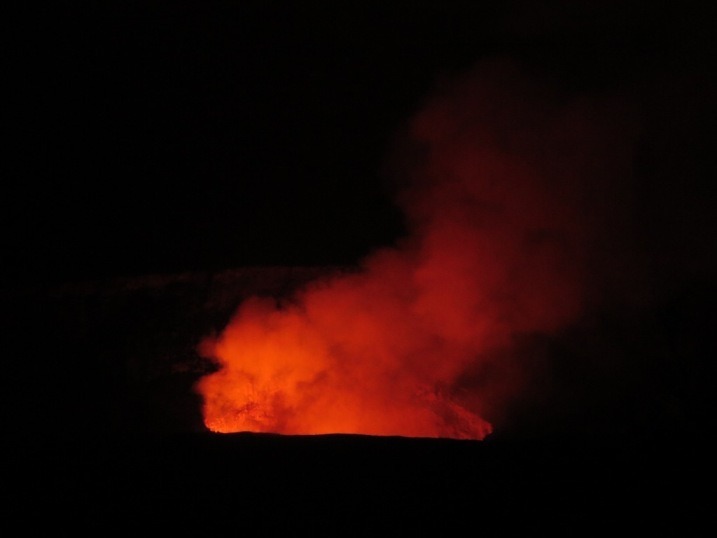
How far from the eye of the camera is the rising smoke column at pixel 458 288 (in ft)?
20.7

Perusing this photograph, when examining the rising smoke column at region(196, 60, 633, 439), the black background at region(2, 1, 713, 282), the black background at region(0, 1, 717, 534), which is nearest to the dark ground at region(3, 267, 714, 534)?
the black background at region(0, 1, 717, 534)

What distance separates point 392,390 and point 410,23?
4233 mm

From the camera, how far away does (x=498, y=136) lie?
6582 millimetres

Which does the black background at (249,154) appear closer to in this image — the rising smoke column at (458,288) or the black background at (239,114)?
the black background at (239,114)

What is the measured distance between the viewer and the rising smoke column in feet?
20.7

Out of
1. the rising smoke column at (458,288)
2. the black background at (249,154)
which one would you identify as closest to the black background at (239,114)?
the black background at (249,154)

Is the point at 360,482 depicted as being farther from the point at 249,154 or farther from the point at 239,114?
the point at 239,114

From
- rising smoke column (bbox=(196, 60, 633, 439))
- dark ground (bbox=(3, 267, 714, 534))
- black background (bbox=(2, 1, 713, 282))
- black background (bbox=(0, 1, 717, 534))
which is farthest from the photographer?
rising smoke column (bbox=(196, 60, 633, 439))

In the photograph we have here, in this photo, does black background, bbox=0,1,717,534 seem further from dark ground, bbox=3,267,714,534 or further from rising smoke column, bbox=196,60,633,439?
dark ground, bbox=3,267,714,534

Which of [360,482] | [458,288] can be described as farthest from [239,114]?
[360,482]

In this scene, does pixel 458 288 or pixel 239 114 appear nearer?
pixel 458 288

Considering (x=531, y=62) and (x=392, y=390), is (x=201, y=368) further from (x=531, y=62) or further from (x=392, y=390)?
(x=531, y=62)

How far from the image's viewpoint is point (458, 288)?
21.6ft

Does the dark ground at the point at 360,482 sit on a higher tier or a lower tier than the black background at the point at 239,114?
lower
